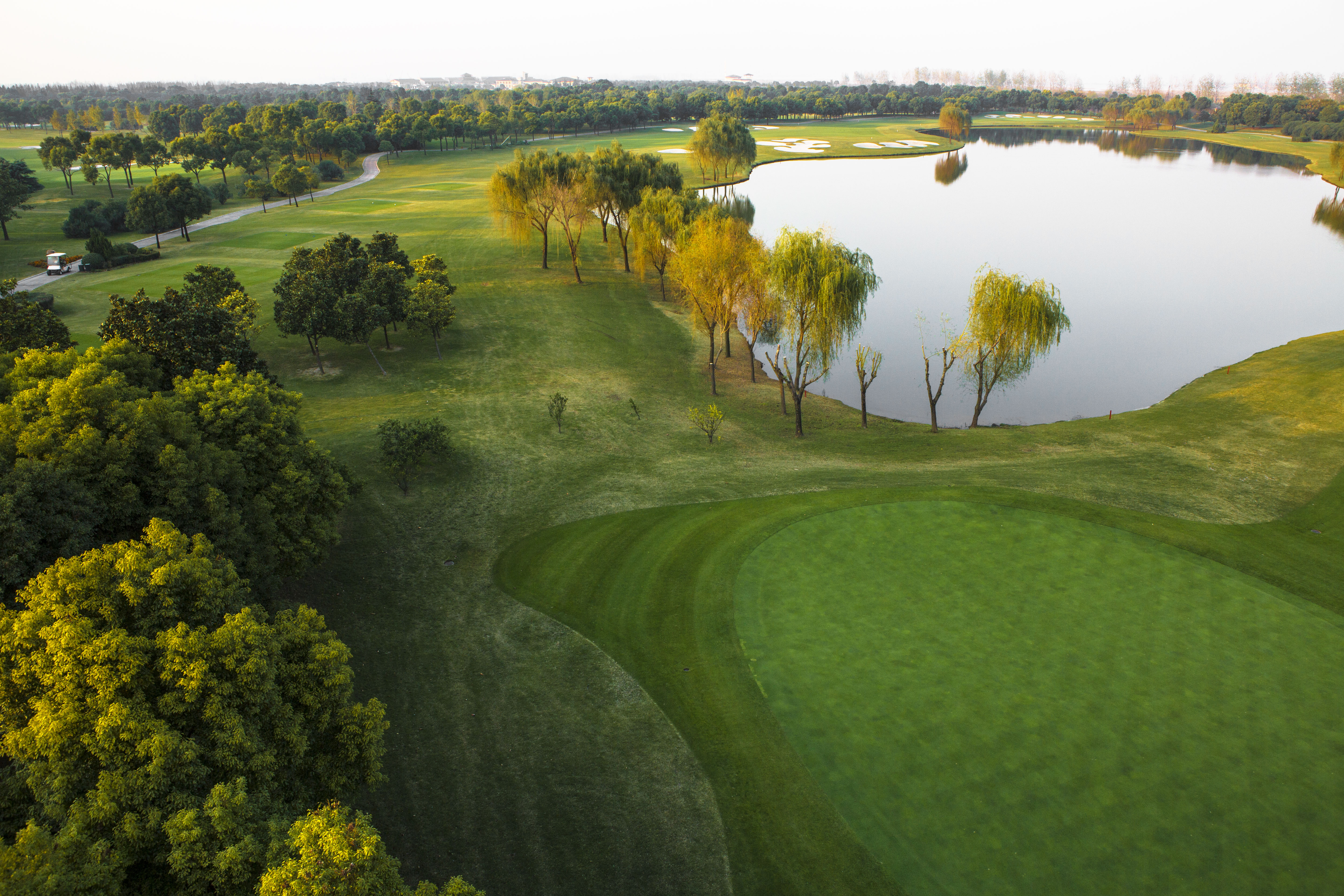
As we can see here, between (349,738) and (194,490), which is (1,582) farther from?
(349,738)

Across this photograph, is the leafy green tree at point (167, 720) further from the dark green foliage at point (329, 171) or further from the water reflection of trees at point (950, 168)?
the water reflection of trees at point (950, 168)

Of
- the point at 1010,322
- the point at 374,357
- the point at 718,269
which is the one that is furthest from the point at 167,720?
the point at 1010,322

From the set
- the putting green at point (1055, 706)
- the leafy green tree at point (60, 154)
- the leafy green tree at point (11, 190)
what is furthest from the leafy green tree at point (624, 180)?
the leafy green tree at point (60, 154)

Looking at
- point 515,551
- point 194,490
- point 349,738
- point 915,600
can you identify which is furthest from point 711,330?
point 349,738

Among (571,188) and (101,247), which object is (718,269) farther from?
(101,247)

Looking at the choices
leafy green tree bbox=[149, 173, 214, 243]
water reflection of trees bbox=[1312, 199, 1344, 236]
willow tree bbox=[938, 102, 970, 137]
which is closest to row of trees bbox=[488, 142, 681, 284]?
leafy green tree bbox=[149, 173, 214, 243]

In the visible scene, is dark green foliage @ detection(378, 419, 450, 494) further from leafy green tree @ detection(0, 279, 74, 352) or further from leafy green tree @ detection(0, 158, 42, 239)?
leafy green tree @ detection(0, 158, 42, 239)
